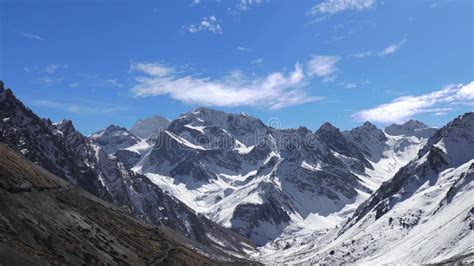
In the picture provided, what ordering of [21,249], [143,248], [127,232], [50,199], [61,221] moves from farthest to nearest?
1. [127,232]
2. [143,248]
3. [50,199]
4. [61,221]
5. [21,249]

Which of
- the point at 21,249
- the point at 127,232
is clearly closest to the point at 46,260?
the point at 21,249

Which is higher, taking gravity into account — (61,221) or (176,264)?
(61,221)

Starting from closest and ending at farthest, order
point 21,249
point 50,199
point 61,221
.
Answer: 1. point 21,249
2. point 61,221
3. point 50,199

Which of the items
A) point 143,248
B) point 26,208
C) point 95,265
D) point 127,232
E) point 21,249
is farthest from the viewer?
point 127,232

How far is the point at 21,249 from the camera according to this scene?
282 ft

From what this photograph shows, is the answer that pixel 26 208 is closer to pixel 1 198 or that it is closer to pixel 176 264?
pixel 1 198

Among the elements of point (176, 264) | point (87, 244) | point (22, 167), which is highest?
point (22, 167)

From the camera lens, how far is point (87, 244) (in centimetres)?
11588

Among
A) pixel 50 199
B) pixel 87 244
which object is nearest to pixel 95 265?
pixel 87 244

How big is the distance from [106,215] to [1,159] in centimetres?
4438

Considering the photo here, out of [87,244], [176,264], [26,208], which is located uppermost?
[26,208]

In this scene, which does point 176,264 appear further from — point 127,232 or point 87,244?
point 87,244

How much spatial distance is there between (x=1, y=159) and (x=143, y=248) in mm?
43625

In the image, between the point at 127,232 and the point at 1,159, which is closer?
the point at 1,159
